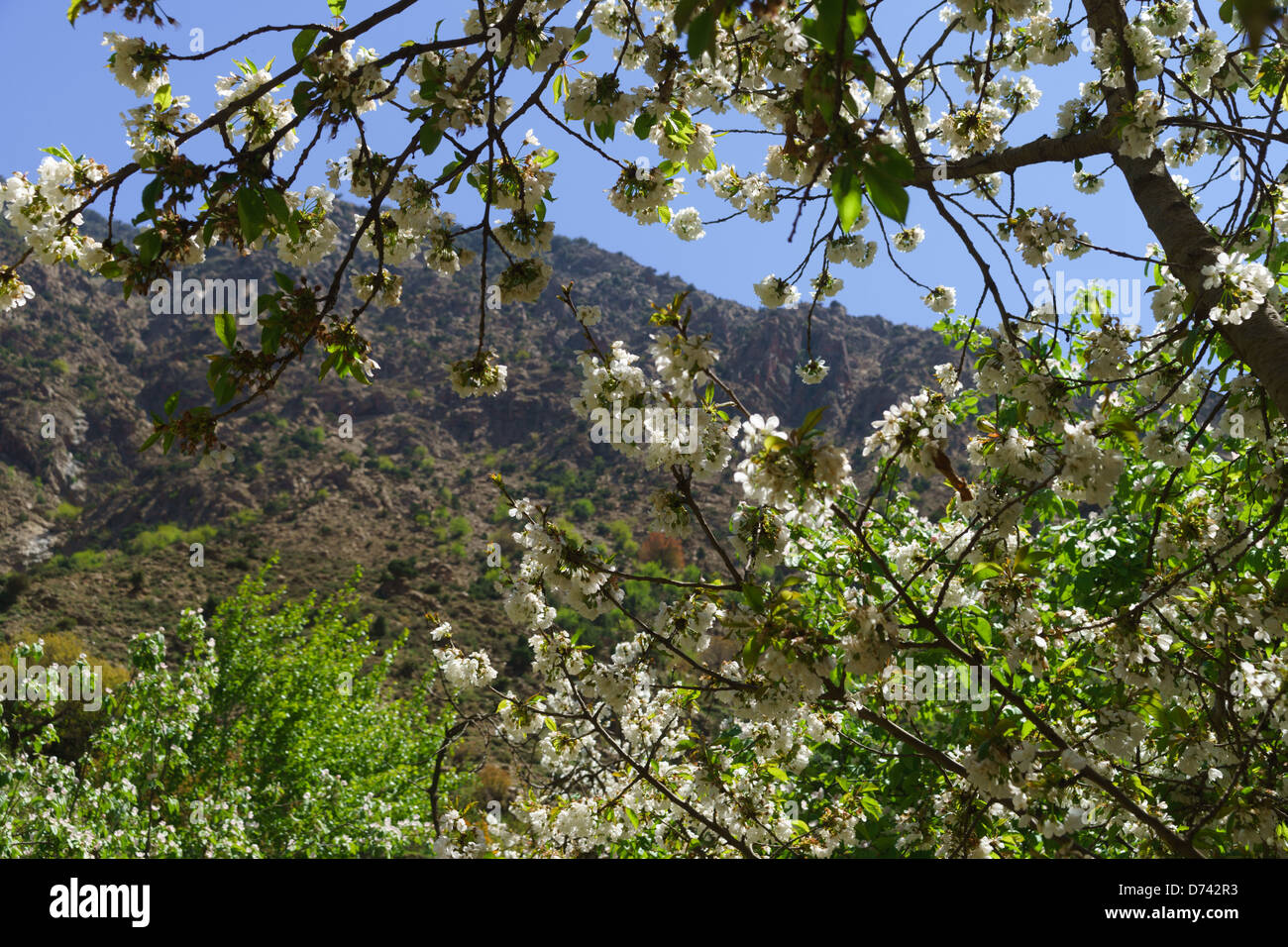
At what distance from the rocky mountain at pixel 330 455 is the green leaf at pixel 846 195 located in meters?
28.5

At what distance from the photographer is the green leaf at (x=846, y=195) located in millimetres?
907

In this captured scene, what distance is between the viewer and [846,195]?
3.00 feet

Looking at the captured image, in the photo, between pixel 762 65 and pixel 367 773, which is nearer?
pixel 762 65

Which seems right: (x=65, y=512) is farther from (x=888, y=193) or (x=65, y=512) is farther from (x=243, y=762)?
(x=888, y=193)

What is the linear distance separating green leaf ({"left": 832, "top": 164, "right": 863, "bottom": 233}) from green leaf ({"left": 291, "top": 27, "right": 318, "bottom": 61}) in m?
1.30

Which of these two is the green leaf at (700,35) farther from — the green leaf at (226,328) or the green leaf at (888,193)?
the green leaf at (226,328)

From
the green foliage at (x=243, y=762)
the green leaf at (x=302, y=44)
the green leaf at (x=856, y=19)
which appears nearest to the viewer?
the green leaf at (x=856, y=19)

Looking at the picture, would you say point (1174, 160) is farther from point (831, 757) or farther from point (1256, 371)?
point (831, 757)

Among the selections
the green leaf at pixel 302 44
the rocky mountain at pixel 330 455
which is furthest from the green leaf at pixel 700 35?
the rocky mountain at pixel 330 455

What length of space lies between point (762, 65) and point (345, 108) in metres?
1.03

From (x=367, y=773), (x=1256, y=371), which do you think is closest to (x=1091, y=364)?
(x=1256, y=371)

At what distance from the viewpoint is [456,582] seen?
118 ft

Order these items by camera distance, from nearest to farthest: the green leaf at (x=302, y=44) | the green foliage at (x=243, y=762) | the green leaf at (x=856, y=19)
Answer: the green leaf at (x=856, y=19) < the green leaf at (x=302, y=44) < the green foliage at (x=243, y=762)

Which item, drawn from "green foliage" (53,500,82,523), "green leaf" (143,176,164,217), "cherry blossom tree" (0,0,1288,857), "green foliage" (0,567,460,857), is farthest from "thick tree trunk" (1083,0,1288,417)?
"green foliage" (53,500,82,523)
